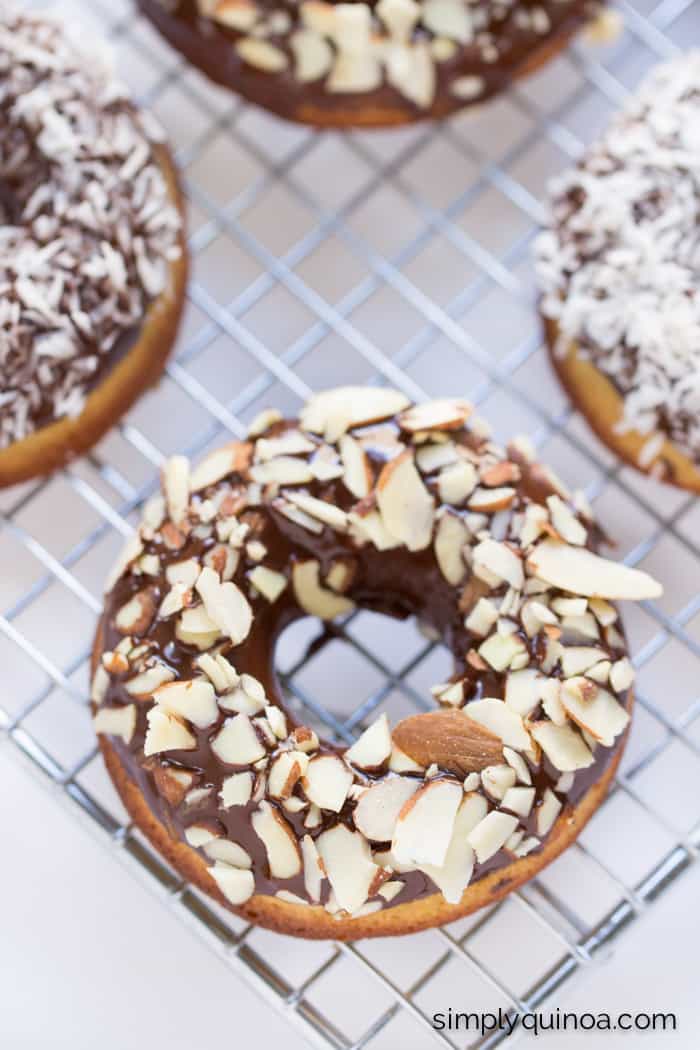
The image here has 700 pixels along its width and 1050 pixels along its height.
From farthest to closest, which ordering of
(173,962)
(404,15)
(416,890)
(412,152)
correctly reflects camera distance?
1. (412,152)
2. (173,962)
3. (404,15)
4. (416,890)

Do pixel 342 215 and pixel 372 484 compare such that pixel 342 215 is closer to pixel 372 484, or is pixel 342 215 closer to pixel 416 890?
pixel 372 484

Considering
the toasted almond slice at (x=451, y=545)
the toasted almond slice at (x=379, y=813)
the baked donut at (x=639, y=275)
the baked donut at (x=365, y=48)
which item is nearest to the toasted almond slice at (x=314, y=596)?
the toasted almond slice at (x=451, y=545)

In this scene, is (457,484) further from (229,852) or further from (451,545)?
(229,852)

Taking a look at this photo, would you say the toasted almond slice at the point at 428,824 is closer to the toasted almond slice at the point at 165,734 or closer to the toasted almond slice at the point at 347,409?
the toasted almond slice at the point at 165,734

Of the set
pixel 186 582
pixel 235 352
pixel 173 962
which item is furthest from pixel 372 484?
pixel 173 962

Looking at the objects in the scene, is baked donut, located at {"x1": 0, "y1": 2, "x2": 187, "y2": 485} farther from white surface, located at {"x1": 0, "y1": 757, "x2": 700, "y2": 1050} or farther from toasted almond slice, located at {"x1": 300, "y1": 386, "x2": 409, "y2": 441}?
white surface, located at {"x1": 0, "y1": 757, "x2": 700, "y2": 1050}

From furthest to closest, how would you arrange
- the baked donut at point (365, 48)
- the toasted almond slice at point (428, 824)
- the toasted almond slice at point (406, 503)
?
the baked donut at point (365, 48) → the toasted almond slice at point (406, 503) → the toasted almond slice at point (428, 824)

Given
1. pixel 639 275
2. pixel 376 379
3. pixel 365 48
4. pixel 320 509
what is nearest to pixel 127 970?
pixel 320 509
